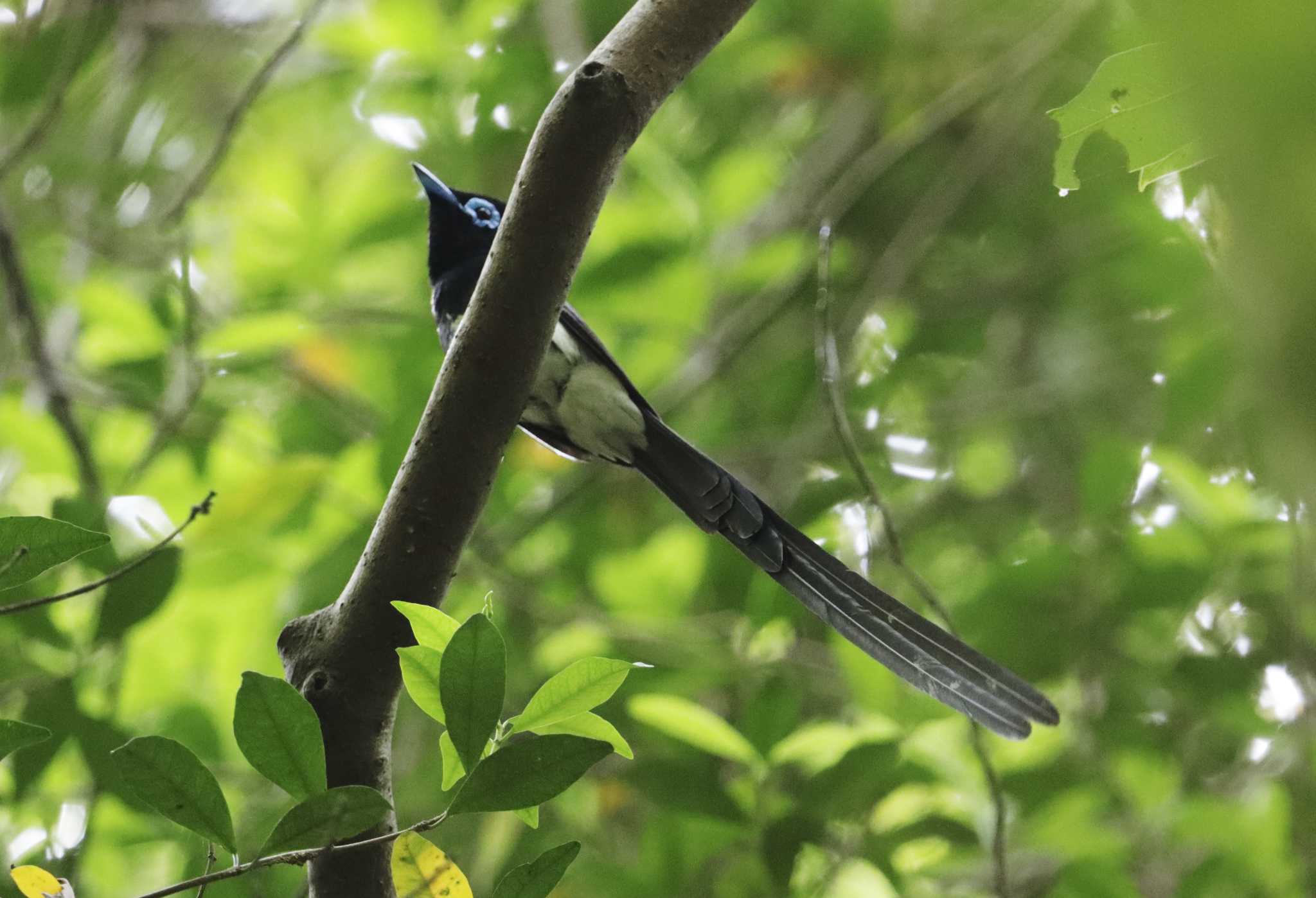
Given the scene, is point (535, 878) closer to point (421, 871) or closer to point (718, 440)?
point (421, 871)

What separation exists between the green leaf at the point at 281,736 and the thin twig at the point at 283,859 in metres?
0.06

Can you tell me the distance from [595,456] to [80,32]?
1.61 m

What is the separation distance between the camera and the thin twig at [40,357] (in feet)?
9.01

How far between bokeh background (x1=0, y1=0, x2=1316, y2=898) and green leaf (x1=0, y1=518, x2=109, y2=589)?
0.69 m

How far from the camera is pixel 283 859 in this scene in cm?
113

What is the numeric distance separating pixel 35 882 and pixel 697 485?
60.4 inches

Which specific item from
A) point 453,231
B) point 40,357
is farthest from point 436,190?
point 40,357

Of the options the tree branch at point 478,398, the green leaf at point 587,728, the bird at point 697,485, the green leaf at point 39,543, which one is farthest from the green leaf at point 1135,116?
the green leaf at point 39,543

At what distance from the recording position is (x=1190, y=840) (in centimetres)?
255

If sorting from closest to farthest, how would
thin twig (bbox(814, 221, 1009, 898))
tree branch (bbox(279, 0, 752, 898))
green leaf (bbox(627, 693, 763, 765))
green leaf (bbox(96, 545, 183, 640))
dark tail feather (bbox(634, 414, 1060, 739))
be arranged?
1. tree branch (bbox(279, 0, 752, 898))
2. dark tail feather (bbox(634, 414, 1060, 739))
3. green leaf (bbox(96, 545, 183, 640))
4. thin twig (bbox(814, 221, 1009, 898))
5. green leaf (bbox(627, 693, 763, 765))

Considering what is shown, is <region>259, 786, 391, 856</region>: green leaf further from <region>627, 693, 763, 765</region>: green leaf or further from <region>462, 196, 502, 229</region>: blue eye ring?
<region>462, 196, 502, 229</region>: blue eye ring

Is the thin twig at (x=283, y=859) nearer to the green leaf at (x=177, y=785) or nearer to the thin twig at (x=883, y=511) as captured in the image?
the green leaf at (x=177, y=785)

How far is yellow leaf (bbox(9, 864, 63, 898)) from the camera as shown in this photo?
3.69 feet

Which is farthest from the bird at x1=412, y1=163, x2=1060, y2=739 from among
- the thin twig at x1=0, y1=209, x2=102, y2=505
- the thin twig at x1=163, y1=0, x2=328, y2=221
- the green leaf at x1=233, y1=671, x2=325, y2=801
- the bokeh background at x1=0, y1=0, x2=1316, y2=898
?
the thin twig at x1=0, y1=209, x2=102, y2=505
